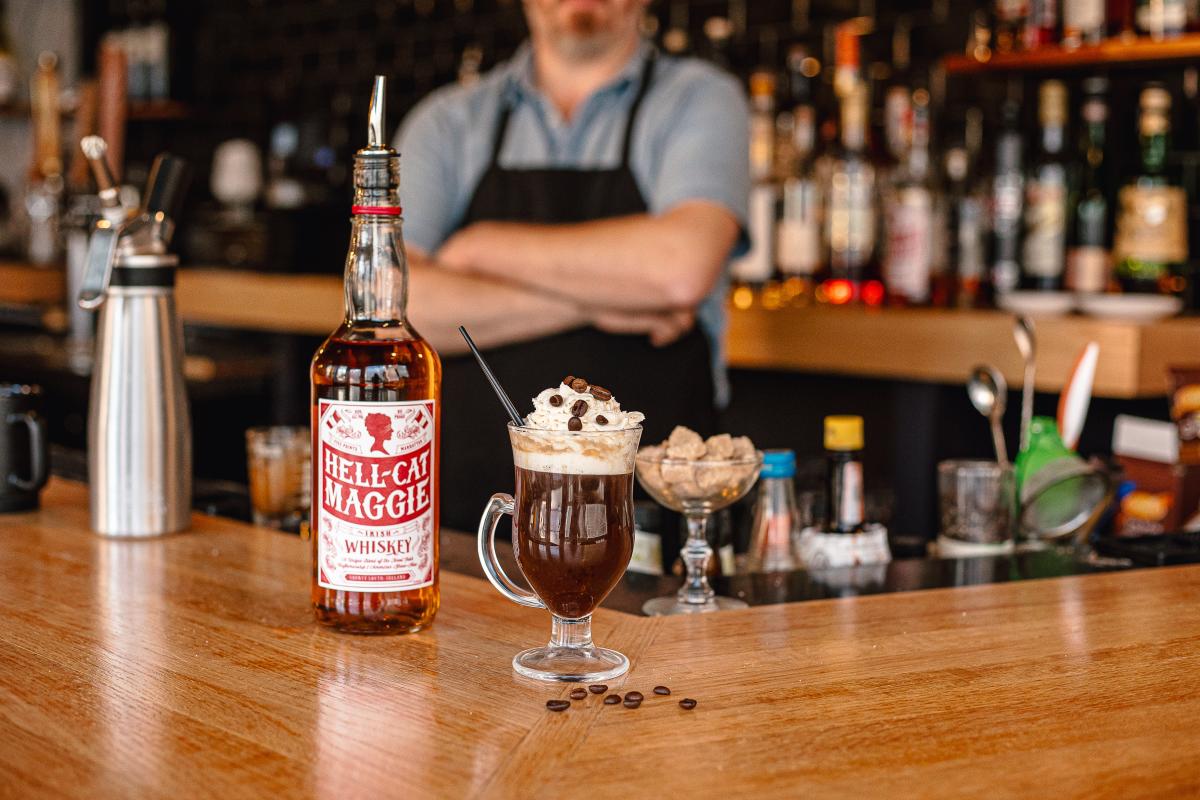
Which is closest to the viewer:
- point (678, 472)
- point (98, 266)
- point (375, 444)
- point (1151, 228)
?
point (375, 444)

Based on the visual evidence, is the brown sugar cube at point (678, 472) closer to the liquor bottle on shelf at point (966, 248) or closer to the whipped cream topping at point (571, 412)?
the whipped cream topping at point (571, 412)

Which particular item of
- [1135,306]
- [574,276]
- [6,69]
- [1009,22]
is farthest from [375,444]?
[6,69]

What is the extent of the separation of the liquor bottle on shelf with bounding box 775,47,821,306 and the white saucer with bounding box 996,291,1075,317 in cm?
45

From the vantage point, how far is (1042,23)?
2549mm

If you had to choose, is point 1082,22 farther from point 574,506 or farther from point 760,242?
point 574,506

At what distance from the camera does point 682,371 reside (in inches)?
84.5

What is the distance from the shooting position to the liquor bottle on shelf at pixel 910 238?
2613 millimetres

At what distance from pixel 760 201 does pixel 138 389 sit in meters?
1.69

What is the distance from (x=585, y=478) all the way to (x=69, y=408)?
2911mm

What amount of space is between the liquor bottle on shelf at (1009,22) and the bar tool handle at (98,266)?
1.87m

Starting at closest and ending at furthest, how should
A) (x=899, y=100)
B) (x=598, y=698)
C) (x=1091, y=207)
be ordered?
(x=598, y=698), (x=1091, y=207), (x=899, y=100)

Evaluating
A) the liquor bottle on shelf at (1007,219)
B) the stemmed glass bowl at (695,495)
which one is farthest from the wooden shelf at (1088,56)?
the stemmed glass bowl at (695,495)

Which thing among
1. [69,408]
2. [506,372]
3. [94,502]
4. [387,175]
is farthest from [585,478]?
[69,408]

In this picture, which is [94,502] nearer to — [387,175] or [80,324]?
[387,175]
